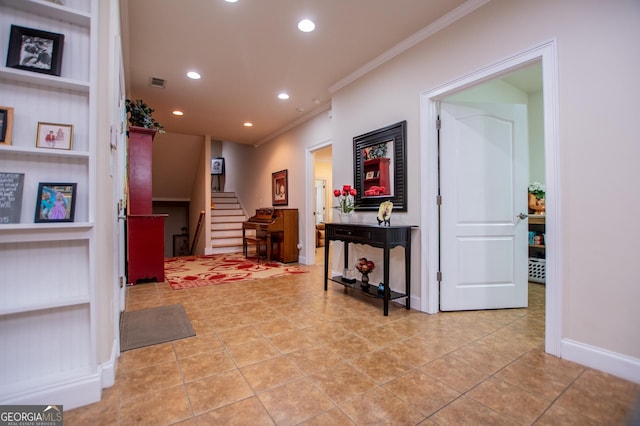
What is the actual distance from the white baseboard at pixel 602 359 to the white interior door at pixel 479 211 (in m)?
0.96

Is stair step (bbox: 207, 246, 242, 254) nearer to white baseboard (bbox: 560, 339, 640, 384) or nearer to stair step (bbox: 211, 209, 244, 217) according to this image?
stair step (bbox: 211, 209, 244, 217)

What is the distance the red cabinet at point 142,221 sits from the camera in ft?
13.1

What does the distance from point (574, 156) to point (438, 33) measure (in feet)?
5.34

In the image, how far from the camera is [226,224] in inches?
297

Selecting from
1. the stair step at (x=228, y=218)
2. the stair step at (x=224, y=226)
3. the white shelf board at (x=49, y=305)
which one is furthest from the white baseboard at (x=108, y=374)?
the stair step at (x=228, y=218)

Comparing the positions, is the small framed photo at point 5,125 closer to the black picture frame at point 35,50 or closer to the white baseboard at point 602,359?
the black picture frame at point 35,50

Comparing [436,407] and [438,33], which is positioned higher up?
[438,33]

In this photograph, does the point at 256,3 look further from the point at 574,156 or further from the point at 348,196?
the point at 574,156

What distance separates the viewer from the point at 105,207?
1.64 meters

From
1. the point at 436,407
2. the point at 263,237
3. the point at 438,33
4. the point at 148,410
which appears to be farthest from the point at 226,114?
the point at 436,407

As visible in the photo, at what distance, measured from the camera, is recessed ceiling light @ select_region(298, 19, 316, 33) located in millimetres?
2701

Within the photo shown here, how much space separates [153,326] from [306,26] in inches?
119

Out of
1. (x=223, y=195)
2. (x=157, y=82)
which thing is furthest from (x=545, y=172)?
(x=223, y=195)

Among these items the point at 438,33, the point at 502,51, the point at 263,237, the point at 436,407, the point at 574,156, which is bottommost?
the point at 436,407
